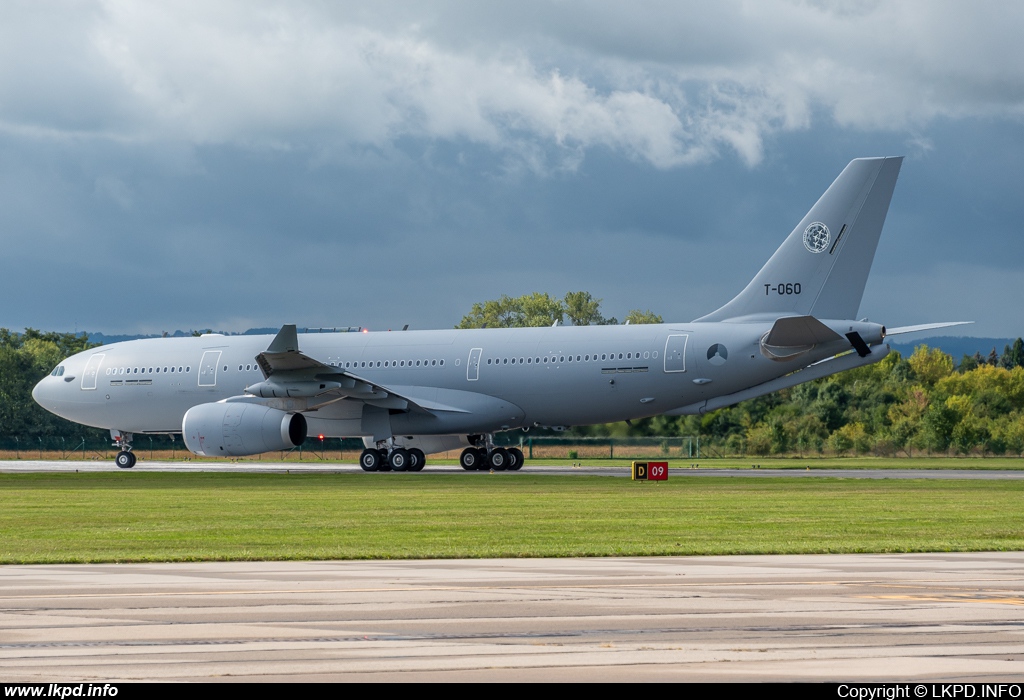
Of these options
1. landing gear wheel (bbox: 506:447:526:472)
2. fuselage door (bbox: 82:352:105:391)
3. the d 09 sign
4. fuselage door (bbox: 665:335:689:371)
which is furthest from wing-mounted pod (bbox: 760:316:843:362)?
fuselage door (bbox: 82:352:105:391)

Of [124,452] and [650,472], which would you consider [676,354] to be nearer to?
[650,472]

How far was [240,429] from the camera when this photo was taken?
42.4 meters

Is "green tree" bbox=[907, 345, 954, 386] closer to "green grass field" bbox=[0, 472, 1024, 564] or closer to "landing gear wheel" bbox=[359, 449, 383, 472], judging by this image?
"landing gear wheel" bbox=[359, 449, 383, 472]

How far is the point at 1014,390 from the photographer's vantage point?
312 feet

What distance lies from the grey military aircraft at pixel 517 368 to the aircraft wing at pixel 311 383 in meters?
0.05

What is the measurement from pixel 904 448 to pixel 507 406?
34.6m

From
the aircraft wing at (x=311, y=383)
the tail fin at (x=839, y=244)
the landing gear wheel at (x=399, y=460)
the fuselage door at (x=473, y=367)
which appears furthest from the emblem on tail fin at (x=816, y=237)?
the landing gear wheel at (x=399, y=460)

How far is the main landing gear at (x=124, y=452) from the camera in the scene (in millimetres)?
50531

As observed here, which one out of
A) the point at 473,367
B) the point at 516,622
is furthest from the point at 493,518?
the point at 473,367

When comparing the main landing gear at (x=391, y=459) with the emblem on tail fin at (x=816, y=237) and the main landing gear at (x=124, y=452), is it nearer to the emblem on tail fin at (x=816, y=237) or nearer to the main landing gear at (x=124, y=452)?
the main landing gear at (x=124, y=452)

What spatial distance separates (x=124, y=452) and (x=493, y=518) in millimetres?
31124
